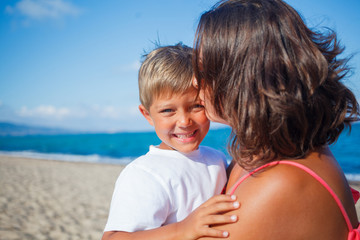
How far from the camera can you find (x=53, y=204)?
326 inches

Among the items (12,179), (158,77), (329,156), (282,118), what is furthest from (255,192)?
(12,179)

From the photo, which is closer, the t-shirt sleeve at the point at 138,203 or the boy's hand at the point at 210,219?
the boy's hand at the point at 210,219

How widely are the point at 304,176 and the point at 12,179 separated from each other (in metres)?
13.1

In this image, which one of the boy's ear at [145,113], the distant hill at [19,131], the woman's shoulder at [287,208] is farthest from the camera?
the distant hill at [19,131]

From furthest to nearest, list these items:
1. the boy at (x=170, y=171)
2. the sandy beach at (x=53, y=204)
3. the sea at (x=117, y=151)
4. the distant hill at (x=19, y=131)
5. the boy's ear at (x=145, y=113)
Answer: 1. the distant hill at (x=19, y=131)
2. the sea at (x=117, y=151)
3. the sandy beach at (x=53, y=204)
4. the boy's ear at (x=145, y=113)
5. the boy at (x=170, y=171)

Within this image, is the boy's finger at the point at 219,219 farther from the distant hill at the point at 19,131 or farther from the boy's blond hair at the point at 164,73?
the distant hill at the point at 19,131

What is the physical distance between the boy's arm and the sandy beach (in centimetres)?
510

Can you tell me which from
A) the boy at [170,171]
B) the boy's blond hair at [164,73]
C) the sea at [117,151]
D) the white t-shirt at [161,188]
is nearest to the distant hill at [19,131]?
the sea at [117,151]

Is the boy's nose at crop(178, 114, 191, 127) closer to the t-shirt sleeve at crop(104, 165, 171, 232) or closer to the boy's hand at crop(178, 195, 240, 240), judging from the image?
the t-shirt sleeve at crop(104, 165, 171, 232)

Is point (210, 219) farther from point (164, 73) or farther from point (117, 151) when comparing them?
point (117, 151)

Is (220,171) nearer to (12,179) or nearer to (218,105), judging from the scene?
(218,105)

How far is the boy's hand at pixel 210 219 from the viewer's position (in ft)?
4.17

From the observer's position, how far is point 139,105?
2.34 metres

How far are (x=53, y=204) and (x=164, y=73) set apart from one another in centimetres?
783
